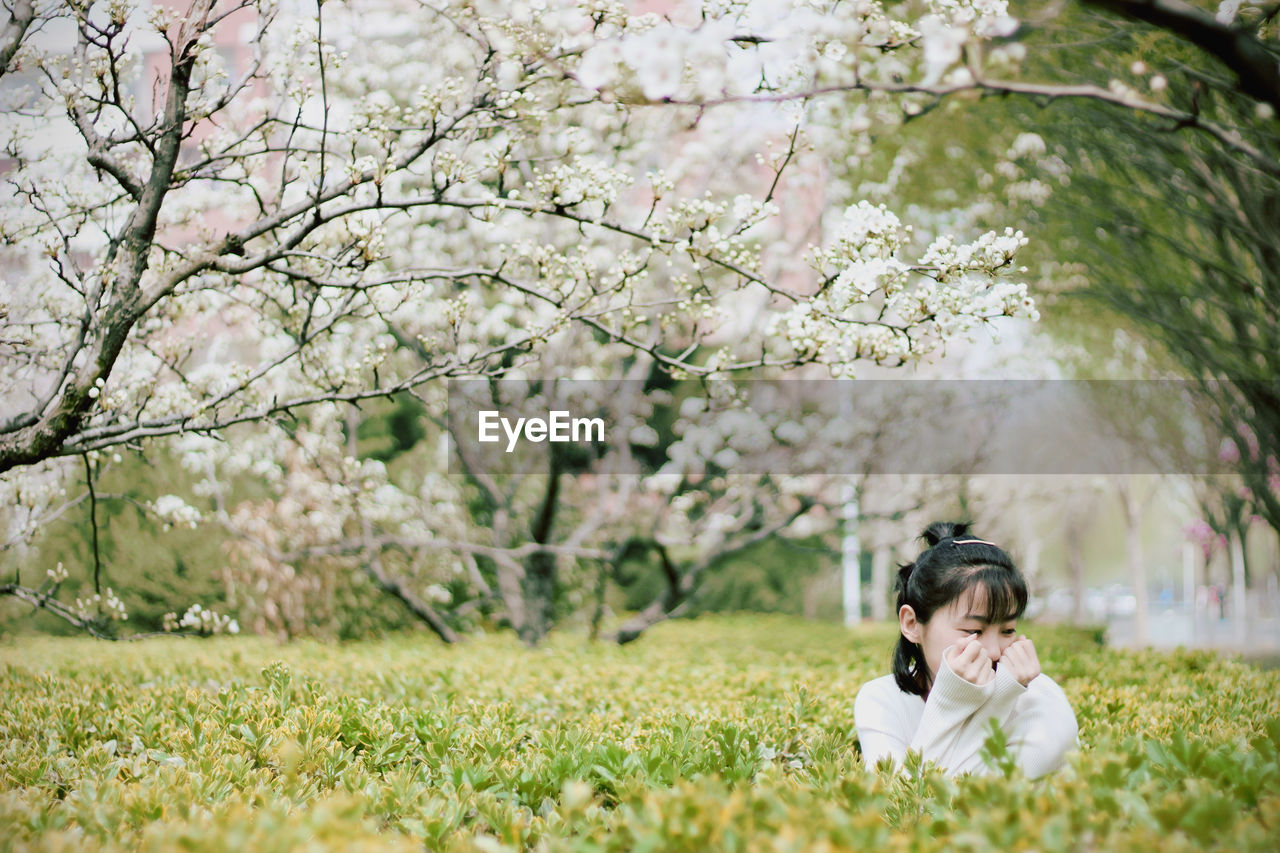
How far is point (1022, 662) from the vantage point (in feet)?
9.16

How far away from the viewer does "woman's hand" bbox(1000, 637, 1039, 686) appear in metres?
2.77

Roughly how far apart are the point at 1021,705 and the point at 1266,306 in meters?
5.13

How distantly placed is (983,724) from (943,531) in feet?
2.96

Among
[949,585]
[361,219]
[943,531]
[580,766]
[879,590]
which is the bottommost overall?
[879,590]

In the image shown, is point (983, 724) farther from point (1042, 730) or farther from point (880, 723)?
point (880, 723)

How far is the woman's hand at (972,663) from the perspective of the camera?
274cm

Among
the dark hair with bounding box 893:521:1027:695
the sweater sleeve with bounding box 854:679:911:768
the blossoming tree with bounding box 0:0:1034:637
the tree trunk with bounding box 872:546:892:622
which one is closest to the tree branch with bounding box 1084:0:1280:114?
the blossoming tree with bounding box 0:0:1034:637

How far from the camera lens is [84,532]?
11.9 metres

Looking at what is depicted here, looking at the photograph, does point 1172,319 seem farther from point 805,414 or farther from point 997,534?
point 997,534

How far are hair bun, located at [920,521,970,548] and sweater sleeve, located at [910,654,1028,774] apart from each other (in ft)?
2.47

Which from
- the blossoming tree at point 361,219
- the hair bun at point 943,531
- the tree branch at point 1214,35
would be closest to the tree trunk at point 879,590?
the blossoming tree at point 361,219

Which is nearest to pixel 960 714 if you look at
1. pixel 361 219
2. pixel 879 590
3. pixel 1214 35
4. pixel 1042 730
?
pixel 1042 730

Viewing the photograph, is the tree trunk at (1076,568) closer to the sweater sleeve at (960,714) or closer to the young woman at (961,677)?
the young woman at (961,677)


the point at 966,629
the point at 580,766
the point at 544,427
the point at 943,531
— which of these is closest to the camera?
the point at 580,766
